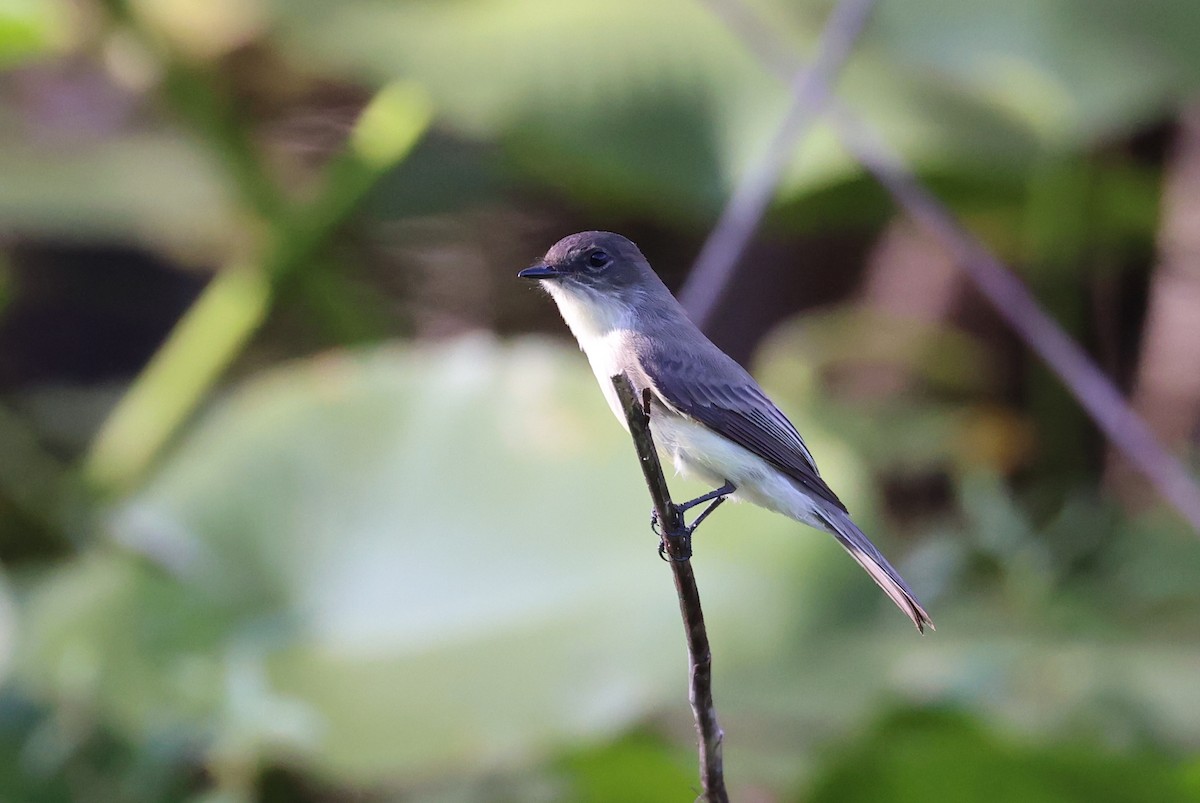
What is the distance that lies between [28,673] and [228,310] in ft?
4.53

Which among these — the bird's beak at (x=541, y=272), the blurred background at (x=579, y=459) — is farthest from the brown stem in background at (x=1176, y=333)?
the bird's beak at (x=541, y=272)

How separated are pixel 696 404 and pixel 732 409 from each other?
0.07 meters

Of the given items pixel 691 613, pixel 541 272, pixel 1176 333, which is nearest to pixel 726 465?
pixel 541 272

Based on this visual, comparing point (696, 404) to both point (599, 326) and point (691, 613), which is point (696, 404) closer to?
point (599, 326)

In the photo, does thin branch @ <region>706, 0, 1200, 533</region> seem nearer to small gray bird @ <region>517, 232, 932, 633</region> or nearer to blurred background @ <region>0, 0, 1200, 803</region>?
blurred background @ <region>0, 0, 1200, 803</region>

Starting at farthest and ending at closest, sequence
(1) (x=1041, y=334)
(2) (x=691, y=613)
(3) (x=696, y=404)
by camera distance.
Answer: (1) (x=1041, y=334) → (3) (x=696, y=404) → (2) (x=691, y=613)

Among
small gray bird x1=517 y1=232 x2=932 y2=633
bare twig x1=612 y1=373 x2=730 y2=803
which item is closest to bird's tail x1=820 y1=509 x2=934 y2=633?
small gray bird x1=517 y1=232 x2=932 y2=633

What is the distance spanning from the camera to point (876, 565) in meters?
1.30

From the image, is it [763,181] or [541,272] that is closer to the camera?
[541,272]

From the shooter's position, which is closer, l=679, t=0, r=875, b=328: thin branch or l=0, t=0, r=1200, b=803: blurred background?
l=679, t=0, r=875, b=328: thin branch

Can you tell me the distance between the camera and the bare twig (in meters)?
0.94

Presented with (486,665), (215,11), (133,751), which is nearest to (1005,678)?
(486,665)

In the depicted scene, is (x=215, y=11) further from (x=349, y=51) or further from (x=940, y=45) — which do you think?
(x=940, y=45)

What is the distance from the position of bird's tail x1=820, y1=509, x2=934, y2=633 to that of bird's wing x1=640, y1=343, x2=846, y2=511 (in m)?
0.02
